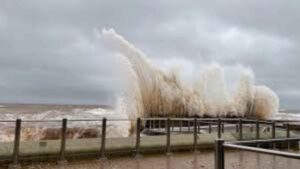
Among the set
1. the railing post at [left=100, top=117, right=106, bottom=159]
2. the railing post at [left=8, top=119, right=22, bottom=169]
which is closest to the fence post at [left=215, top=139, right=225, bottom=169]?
the railing post at [left=8, top=119, right=22, bottom=169]

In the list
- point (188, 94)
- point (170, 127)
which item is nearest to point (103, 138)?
point (170, 127)

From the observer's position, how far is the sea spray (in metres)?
31.8

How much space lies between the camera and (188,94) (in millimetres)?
35781

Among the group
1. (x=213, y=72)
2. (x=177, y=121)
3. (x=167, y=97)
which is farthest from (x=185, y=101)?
(x=177, y=121)

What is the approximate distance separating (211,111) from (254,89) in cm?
674

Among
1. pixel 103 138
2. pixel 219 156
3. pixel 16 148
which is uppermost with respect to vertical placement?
pixel 219 156

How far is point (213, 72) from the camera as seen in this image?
3750cm

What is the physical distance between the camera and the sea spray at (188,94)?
104 ft

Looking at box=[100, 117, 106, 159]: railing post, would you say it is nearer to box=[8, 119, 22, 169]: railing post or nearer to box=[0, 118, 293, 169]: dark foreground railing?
box=[0, 118, 293, 169]: dark foreground railing

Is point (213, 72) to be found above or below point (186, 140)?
above

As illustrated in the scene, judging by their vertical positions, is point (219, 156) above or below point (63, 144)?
above

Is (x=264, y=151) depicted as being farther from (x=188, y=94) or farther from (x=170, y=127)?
(x=188, y=94)

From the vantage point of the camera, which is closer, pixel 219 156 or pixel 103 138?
pixel 219 156

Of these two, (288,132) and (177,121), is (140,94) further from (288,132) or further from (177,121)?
(288,132)
